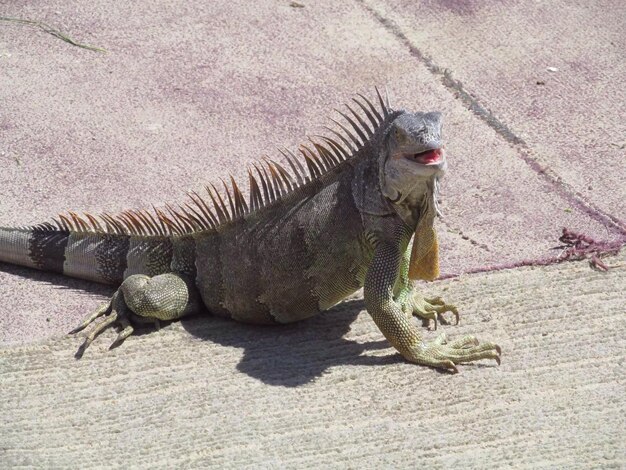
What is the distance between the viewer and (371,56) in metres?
7.41

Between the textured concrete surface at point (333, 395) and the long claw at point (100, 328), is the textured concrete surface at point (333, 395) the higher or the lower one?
the higher one

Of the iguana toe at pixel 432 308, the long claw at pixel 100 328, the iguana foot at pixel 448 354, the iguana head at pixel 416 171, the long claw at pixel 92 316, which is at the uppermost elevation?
the iguana head at pixel 416 171

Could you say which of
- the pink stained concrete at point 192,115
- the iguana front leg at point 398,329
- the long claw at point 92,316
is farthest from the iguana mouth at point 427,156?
the long claw at point 92,316

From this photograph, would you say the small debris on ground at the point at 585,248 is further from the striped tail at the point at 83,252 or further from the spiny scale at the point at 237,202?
the striped tail at the point at 83,252

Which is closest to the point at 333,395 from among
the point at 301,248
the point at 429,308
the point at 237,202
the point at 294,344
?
the point at 294,344

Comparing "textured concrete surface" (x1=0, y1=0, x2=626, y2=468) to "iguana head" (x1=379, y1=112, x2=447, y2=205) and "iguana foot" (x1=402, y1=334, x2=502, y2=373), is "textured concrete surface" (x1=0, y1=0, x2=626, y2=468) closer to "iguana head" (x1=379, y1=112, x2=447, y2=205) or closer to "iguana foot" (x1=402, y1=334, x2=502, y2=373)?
"iguana foot" (x1=402, y1=334, x2=502, y2=373)

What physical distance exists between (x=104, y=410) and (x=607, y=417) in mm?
2109

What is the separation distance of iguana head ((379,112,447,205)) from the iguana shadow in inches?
30.9

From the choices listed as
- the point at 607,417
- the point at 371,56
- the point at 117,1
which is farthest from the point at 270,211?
the point at 117,1

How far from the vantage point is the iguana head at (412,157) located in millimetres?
4230

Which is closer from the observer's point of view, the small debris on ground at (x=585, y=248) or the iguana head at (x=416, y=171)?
the iguana head at (x=416, y=171)

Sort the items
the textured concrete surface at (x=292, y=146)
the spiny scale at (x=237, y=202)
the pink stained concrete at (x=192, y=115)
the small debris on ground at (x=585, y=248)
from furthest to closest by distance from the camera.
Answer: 1. the pink stained concrete at (x=192, y=115)
2. the small debris on ground at (x=585, y=248)
3. the spiny scale at (x=237, y=202)
4. the textured concrete surface at (x=292, y=146)

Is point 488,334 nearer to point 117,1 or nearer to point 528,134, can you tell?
point 528,134

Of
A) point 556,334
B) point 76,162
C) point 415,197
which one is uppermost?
point 415,197
